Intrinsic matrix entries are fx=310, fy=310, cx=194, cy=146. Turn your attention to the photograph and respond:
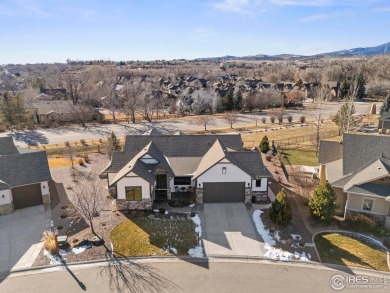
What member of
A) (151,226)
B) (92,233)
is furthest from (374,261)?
(92,233)

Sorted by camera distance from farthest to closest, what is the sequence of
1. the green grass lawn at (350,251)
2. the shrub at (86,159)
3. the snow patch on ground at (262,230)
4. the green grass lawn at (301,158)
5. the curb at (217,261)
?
1. the shrub at (86,159)
2. the green grass lawn at (301,158)
3. the snow patch on ground at (262,230)
4. the green grass lawn at (350,251)
5. the curb at (217,261)

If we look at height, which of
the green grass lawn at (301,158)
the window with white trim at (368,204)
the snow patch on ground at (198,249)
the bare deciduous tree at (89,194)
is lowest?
the snow patch on ground at (198,249)

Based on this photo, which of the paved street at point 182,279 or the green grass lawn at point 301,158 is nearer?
the paved street at point 182,279

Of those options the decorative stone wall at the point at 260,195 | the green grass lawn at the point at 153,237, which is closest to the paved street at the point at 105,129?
the decorative stone wall at the point at 260,195

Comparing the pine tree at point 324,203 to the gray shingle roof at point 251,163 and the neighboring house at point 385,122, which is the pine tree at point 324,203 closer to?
the gray shingle roof at point 251,163

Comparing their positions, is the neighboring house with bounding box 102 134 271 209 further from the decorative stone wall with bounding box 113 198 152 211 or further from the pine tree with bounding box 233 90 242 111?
the pine tree with bounding box 233 90 242 111

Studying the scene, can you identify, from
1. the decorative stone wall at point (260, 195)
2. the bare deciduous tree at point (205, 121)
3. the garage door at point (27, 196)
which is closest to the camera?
the garage door at point (27, 196)
